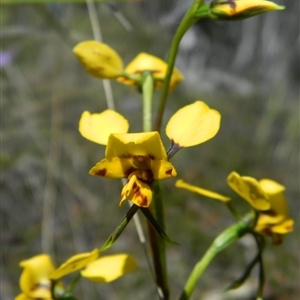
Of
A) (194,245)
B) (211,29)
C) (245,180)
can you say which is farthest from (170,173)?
(211,29)

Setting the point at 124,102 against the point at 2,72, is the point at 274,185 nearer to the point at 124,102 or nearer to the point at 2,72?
the point at 2,72

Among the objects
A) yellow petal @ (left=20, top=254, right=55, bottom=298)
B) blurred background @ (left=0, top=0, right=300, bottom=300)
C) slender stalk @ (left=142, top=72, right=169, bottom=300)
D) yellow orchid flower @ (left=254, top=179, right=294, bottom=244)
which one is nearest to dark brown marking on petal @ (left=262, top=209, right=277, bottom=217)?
yellow orchid flower @ (left=254, top=179, right=294, bottom=244)

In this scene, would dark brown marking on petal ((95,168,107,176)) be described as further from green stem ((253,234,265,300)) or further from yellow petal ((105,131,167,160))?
green stem ((253,234,265,300))

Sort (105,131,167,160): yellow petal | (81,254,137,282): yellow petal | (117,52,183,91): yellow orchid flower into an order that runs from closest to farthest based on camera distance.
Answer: (105,131,167,160): yellow petal
(81,254,137,282): yellow petal
(117,52,183,91): yellow orchid flower

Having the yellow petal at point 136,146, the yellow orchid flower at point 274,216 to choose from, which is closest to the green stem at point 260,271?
the yellow orchid flower at point 274,216

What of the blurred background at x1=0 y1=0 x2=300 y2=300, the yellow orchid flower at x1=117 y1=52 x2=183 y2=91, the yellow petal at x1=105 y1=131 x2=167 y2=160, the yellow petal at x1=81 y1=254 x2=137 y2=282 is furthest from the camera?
the blurred background at x1=0 y1=0 x2=300 y2=300

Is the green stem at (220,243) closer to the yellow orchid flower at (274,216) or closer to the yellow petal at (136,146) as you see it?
the yellow orchid flower at (274,216)

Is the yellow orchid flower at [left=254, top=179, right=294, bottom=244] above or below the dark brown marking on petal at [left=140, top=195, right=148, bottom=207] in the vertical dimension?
below

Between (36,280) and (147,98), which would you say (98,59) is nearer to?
(147,98)
